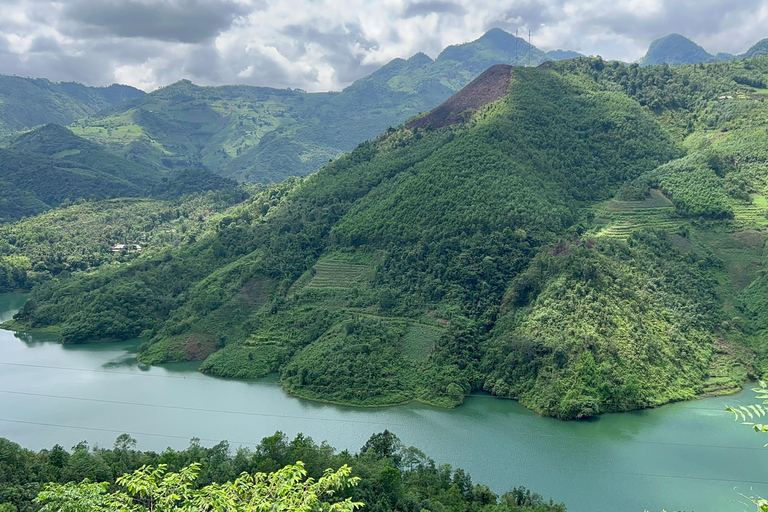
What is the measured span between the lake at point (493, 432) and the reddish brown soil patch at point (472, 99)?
114 feet

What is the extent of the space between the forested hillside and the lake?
139cm

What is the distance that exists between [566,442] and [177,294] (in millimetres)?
35662

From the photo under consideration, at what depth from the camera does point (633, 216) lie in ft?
151

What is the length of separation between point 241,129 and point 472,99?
130795mm

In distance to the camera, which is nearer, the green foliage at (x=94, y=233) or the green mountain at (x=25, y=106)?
the green foliage at (x=94, y=233)

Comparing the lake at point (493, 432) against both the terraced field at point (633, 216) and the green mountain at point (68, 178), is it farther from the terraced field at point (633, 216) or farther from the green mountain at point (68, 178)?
the green mountain at point (68, 178)

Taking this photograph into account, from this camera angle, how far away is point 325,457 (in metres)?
23.3

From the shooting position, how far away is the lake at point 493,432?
82.9 feet

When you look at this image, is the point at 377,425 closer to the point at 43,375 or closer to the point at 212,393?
the point at 212,393

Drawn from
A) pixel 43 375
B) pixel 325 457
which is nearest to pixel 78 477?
pixel 325 457

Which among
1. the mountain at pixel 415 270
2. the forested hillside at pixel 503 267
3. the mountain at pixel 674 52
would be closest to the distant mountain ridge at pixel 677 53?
the mountain at pixel 674 52

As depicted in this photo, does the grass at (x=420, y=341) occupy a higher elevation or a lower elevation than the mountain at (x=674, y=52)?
lower

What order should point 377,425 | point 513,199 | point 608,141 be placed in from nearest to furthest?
point 377,425 < point 513,199 < point 608,141

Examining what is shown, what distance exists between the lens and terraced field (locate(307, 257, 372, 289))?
44.7 metres
